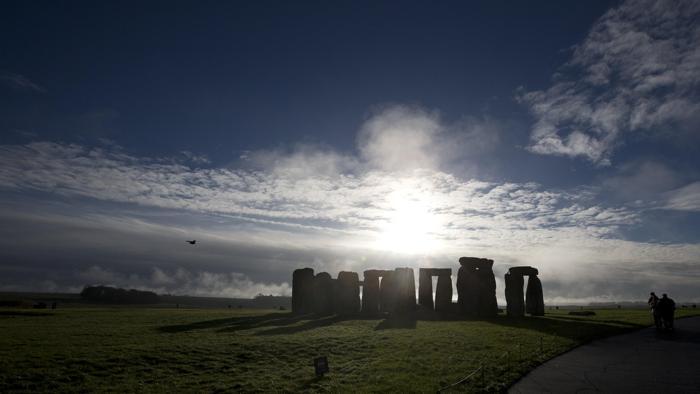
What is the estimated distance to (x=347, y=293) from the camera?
171ft

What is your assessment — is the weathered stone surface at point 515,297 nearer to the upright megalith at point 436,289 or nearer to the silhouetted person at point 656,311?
the upright megalith at point 436,289

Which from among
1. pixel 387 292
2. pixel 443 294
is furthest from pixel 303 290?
pixel 443 294

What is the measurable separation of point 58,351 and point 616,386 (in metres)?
27.0

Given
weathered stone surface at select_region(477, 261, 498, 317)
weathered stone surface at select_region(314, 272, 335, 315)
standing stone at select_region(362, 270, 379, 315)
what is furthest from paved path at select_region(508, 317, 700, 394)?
weathered stone surface at select_region(314, 272, 335, 315)

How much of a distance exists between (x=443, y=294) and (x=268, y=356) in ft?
98.8

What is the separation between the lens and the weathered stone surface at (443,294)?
4988cm

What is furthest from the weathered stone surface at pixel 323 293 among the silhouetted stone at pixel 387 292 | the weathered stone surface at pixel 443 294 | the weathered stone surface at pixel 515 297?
the weathered stone surface at pixel 515 297

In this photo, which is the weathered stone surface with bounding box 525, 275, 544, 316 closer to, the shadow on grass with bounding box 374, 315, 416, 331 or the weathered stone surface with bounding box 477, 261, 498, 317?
the weathered stone surface with bounding box 477, 261, 498, 317

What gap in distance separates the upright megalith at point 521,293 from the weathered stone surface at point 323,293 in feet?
66.6

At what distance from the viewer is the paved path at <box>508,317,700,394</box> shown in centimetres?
1609

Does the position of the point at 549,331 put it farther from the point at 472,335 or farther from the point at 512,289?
the point at 512,289

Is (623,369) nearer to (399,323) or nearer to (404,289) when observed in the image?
(399,323)

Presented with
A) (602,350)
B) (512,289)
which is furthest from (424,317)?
(602,350)

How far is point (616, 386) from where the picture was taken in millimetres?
16172
